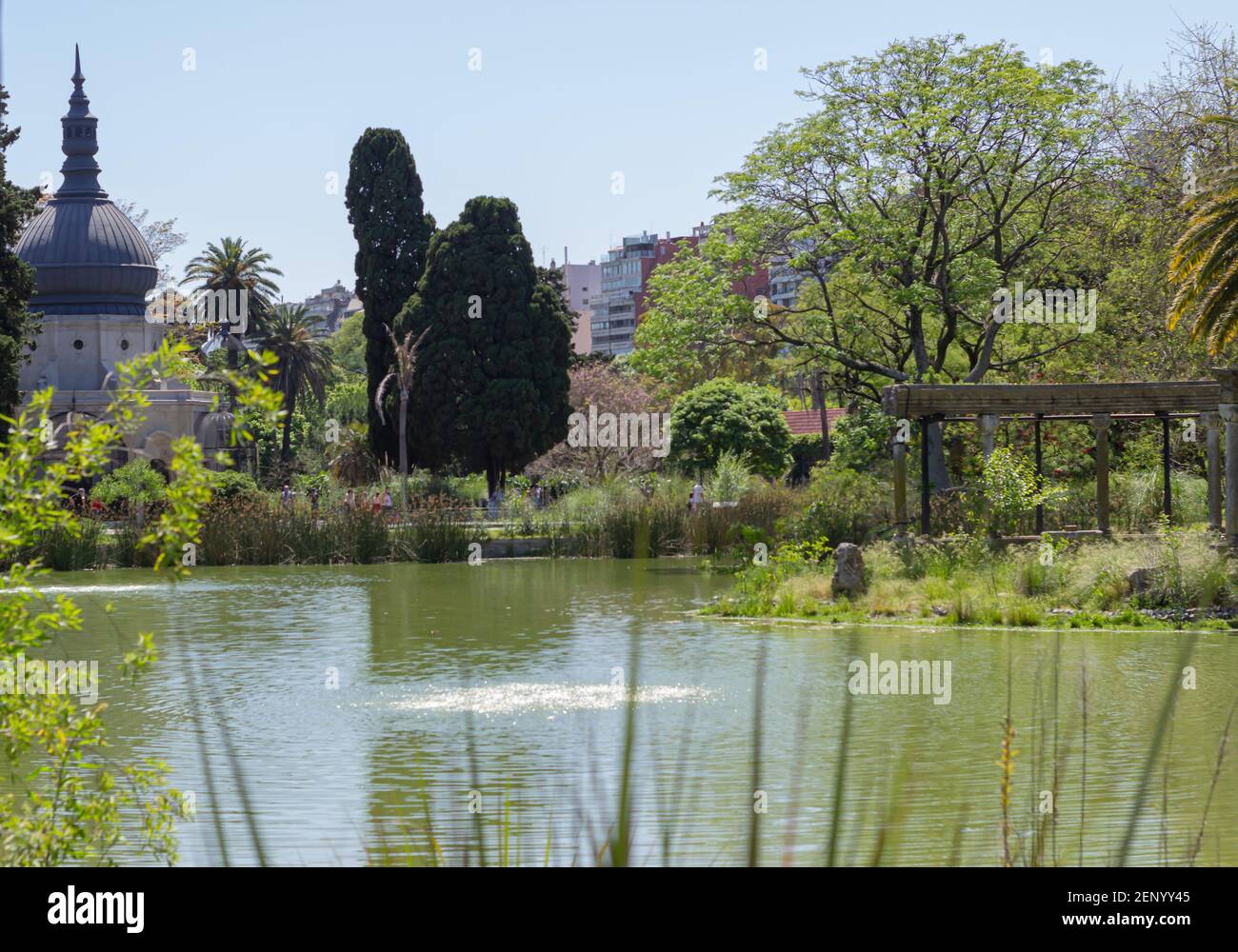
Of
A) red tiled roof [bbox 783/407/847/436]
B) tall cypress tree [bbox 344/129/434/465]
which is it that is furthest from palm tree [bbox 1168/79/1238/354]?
red tiled roof [bbox 783/407/847/436]

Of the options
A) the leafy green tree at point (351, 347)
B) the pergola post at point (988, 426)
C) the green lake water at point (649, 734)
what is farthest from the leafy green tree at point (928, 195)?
the leafy green tree at point (351, 347)

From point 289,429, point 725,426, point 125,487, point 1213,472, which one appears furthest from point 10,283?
point 289,429

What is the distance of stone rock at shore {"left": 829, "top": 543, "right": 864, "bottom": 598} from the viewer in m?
19.0

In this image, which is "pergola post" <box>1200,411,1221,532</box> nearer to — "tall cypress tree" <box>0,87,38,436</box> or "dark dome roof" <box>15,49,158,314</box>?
"tall cypress tree" <box>0,87,38,436</box>

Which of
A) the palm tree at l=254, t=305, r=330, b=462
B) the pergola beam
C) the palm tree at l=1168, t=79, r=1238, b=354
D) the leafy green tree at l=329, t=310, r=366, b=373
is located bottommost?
the pergola beam

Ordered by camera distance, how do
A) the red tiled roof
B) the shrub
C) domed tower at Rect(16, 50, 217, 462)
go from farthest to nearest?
1. the red tiled roof
2. domed tower at Rect(16, 50, 217, 462)
3. the shrub

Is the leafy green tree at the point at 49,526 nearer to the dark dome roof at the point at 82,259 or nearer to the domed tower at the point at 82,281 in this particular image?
the domed tower at the point at 82,281

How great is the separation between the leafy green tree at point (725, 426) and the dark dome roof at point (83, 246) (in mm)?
28968

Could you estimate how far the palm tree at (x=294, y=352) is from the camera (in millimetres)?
68375

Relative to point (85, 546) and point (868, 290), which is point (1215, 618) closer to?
point (868, 290)

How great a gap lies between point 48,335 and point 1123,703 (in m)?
49.6

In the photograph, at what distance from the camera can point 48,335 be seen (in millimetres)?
54531

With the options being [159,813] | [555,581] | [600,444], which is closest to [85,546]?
[555,581]

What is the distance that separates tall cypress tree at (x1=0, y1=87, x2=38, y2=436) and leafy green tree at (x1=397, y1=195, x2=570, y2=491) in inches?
543
